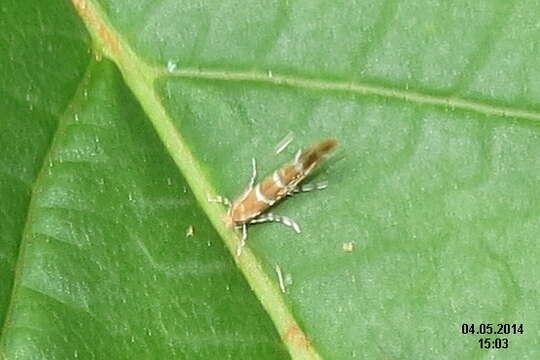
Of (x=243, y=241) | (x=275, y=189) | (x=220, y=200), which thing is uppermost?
(x=275, y=189)

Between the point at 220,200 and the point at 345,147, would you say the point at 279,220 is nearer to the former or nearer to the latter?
the point at 220,200

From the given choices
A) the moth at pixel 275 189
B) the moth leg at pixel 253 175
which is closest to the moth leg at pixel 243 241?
the moth at pixel 275 189

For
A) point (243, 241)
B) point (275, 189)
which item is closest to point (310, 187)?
point (275, 189)

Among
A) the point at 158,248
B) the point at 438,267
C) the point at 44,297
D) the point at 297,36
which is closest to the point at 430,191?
the point at 438,267

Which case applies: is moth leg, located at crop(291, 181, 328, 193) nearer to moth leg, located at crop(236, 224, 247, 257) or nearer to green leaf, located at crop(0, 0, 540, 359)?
green leaf, located at crop(0, 0, 540, 359)

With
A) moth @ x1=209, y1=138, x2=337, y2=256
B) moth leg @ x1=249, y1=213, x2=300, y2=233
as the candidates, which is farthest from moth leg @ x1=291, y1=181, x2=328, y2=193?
moth leg @ x1=249, y1=213, x2=300, y2=233

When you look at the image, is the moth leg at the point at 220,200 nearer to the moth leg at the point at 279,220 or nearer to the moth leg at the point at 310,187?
the moth leg at the point at 279,220
